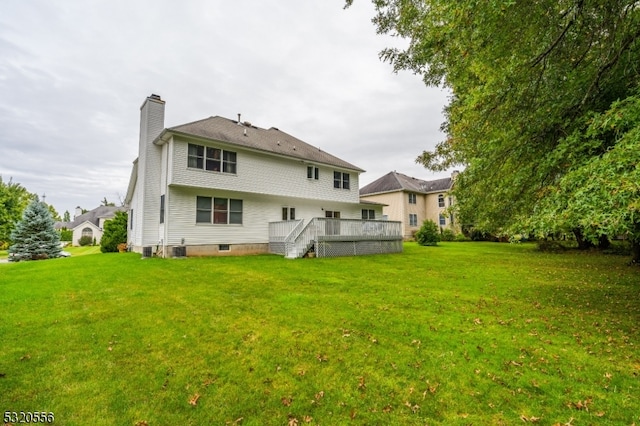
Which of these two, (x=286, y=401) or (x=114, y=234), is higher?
(x=114, y=234)

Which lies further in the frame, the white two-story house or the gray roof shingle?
the gray roof shingle

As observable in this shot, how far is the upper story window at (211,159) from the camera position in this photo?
14.1 metres

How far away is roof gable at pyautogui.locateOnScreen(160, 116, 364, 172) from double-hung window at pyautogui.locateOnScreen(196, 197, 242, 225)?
312 cm

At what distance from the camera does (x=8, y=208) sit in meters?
33.0

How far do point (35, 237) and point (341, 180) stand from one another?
21.7m

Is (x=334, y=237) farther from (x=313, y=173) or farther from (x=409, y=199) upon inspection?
(x=409, y=199)

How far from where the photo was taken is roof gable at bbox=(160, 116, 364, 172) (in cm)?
1438

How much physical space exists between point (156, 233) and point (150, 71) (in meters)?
9.21

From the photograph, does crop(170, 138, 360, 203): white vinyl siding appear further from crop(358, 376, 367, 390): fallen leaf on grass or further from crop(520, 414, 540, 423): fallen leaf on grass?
crop(520, 414, 540, 423): fallen leaf on grass

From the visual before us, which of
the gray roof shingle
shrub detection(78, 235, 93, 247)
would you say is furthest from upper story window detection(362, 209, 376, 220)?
shrub detection(78, 235, 93, 247)

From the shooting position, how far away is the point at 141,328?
4.55 metres

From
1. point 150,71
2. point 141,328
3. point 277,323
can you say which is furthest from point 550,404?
point 150,71

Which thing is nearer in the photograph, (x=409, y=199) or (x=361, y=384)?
(x=361, y=384)

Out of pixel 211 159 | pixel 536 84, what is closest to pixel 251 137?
pixel 211 159
